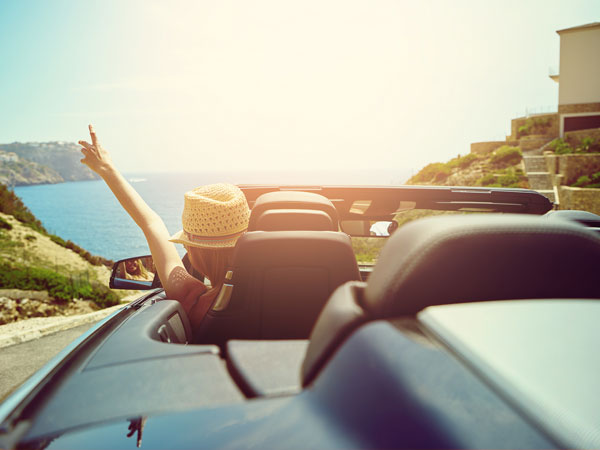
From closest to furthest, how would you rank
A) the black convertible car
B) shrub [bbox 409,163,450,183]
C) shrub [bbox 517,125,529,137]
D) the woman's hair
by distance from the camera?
the black convertible car < the woman's hair < shrub [bbox 409,163,450,183] < shrub [bbox 517,125,529,137]

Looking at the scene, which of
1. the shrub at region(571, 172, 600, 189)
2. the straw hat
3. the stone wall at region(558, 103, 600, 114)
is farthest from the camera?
the stone wall at region(558, 103, 600, 114)

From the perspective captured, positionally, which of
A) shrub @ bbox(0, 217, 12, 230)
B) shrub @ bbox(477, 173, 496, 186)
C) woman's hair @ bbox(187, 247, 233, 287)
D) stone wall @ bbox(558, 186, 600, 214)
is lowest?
stone wall @ bbox(558, 186, 600, 214)

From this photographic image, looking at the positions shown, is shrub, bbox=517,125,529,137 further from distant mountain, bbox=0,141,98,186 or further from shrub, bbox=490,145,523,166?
distant mountain, bbox=0,141,98,186

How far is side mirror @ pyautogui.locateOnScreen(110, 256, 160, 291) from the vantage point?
9.80 ft

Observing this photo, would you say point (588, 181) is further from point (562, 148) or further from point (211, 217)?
point (211, 217)

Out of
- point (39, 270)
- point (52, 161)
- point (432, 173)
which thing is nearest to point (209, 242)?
point (39, 270)

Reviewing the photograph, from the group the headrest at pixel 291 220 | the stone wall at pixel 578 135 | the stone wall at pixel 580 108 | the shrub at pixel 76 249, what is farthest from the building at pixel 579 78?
the headrest at pixel 291 220

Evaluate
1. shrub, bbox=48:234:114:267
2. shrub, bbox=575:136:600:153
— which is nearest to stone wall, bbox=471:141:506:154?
shrub, bbox=575:136:600:153

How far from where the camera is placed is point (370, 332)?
1.00 meters

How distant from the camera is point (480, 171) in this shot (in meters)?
36.8

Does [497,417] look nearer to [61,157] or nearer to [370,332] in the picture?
[370,332]

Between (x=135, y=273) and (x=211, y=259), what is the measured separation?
994 mm

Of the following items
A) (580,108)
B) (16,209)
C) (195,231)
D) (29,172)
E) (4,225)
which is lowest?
(4,225)

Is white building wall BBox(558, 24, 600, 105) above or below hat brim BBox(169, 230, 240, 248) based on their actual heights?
above
